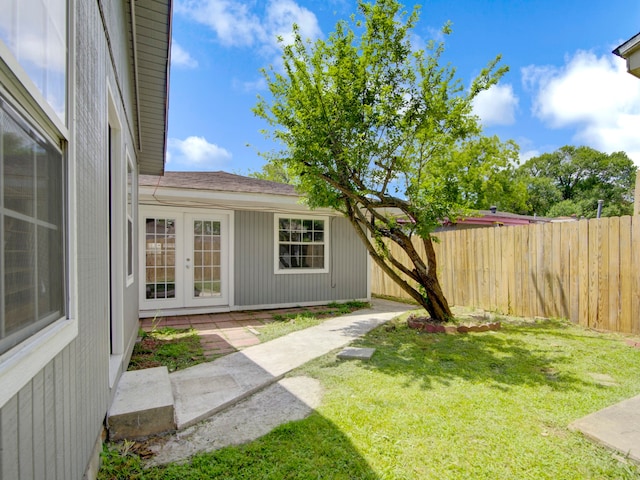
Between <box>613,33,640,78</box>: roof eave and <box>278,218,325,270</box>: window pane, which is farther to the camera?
<box>278,218,325,270</box>: window pane

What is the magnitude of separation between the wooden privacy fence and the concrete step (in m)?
6.33

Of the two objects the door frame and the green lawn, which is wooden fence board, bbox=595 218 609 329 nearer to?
the green lawn

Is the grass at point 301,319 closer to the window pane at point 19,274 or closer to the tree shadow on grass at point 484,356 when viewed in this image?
the tree shadow on grass at point 484,356

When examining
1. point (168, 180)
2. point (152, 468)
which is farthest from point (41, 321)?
point (168, 180)

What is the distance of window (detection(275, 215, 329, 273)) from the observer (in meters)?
8.30

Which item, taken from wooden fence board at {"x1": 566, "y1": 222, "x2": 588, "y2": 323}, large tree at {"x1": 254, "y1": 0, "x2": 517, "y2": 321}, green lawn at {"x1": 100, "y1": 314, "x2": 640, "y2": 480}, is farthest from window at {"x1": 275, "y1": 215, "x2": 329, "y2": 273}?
wooden fence board at {"x1": 566, "y1": 222, "x2": 588, "y2": 323}

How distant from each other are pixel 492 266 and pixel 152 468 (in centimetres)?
707

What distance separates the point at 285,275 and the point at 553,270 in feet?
17.9

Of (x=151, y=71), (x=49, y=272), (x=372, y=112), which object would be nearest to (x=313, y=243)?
(x=372, y=112)

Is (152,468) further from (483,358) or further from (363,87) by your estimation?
(363,87)

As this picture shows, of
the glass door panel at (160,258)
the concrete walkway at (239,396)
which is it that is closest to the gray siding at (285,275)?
the glass door panel at (160,258)

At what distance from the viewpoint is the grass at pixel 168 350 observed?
4113 mm

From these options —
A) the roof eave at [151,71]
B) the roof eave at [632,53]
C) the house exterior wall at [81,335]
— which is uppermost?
the roof eave at [151,71]

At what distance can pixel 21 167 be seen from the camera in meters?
1.07
